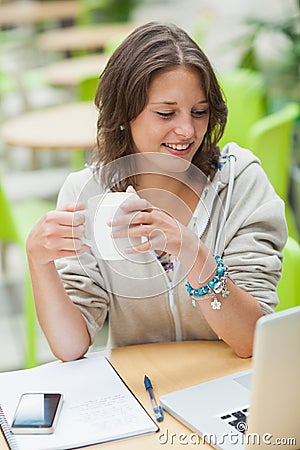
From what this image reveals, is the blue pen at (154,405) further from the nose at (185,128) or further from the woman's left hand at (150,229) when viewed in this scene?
the nose at (185,128)

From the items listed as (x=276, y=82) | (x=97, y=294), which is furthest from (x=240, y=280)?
(x=276, y=82)

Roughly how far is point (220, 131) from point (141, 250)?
1.34ft

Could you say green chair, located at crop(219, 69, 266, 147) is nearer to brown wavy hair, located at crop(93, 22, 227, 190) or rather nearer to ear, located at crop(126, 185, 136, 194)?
brown wavy hair, located at crop(93, 22, 227, 190)

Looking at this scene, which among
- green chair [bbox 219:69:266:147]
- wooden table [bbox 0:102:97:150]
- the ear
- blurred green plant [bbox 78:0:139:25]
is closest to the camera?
the ear

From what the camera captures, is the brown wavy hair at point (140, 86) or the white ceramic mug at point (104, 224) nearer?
the white ceramic mug at point (104, 224)

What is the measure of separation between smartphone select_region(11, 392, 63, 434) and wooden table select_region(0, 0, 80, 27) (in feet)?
22.4

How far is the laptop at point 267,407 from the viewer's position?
1069 mm

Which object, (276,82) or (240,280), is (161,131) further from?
(276,82)

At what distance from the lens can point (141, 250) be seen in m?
1.41

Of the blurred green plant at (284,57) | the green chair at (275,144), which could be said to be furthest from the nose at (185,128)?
the blurred green plant at (284,57)

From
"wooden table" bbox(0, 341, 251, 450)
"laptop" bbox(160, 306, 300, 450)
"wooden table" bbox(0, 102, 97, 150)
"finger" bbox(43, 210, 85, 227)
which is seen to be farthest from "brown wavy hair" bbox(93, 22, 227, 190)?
"wooden table" bbox(0, 102, 97, 150)

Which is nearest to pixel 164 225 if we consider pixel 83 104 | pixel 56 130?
pixel 56 130

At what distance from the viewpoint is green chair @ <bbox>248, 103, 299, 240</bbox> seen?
8.96ft

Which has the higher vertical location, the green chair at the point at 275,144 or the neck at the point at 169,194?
the neck at the point at 169,194
